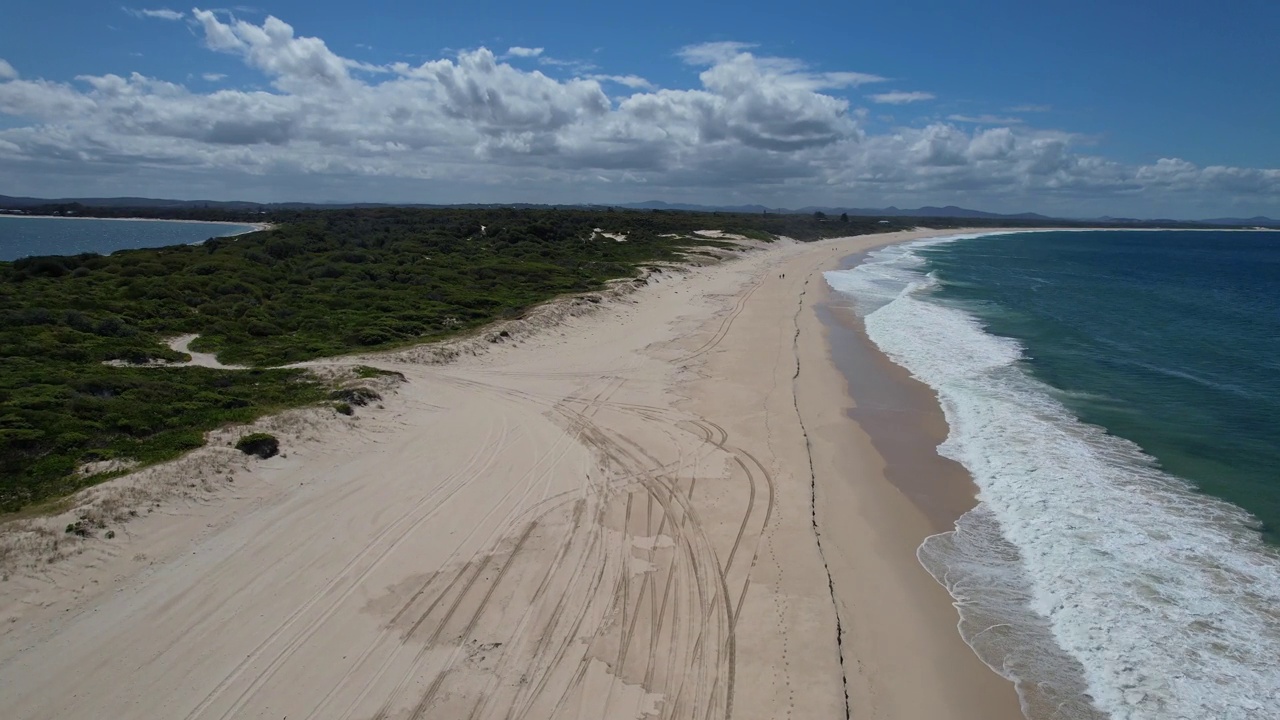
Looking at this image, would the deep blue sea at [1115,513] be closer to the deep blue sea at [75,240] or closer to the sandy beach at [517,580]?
the sandy beach at [517,580]

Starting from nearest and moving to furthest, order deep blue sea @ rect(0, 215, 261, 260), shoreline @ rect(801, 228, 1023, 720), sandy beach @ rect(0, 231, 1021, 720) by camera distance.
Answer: sandy beach @ rect(0, 231, 1021, 720) → shoreline @ rect(801, 228, 1023, 720) → deep blue sea @ rect(0, 215, 261, 260)

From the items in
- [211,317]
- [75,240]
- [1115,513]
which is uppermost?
[75,240]

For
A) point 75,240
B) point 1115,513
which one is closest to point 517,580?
point 1115,513

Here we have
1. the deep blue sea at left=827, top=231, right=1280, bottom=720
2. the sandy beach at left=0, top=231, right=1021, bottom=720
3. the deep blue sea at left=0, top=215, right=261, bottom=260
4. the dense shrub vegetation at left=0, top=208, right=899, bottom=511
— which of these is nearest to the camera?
the sandy beach at left=0, top=231, right=1021, bottom=720

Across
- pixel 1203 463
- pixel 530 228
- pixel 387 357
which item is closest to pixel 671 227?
pixel 530 228

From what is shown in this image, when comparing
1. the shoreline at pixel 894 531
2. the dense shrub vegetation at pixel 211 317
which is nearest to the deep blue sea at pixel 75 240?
the dense shrub vegetation at pixel 211 317

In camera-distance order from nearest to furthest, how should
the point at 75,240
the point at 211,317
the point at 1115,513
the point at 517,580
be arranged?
the point at 517,580
the point at 1115,513
the point at 211,317
the point at 75,240

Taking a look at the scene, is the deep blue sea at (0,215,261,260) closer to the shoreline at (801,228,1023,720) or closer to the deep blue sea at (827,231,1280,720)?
the shoreline at (801,228,1023,720)

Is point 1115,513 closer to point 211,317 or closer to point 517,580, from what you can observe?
point 517,580

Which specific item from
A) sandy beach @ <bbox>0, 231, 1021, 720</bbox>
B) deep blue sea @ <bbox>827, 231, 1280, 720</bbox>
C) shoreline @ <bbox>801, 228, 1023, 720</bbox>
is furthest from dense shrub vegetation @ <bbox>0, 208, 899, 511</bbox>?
deep blue sea @ <bbox>827, 231, 1280, 720</bbox>
